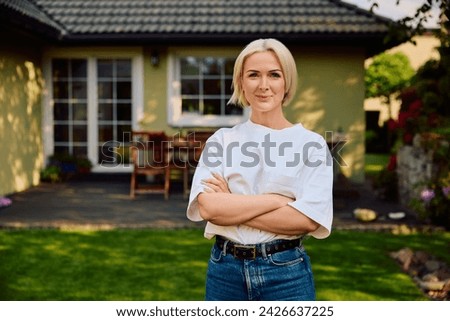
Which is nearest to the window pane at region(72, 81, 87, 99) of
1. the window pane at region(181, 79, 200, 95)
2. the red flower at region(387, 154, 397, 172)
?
the window pane at region(181, 79, 200, 95)

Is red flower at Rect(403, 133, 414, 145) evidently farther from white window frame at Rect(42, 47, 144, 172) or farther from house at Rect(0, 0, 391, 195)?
white window frame at Rect(42, 47, 144, 172)

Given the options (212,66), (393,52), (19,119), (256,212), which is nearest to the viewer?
(256,212)

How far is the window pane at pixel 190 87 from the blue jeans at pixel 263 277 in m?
9.11

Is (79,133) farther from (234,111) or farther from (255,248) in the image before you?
(255,248)

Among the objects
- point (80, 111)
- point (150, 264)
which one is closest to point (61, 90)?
point (80, 111)

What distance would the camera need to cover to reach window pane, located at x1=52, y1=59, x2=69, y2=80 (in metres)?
11.2

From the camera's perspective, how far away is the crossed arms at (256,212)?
1.87 metres

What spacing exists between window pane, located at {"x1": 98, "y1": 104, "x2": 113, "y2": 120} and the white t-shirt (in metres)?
9.43

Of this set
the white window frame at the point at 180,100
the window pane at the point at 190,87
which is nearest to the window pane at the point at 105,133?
the white window frame at the point at 180,100

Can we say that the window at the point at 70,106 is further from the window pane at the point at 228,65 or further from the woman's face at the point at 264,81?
the woman's face at the point at 264,81

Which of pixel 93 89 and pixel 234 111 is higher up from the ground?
pixel 93 89

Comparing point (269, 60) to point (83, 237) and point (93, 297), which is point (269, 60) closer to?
point (93, 297)

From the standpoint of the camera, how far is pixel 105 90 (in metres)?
11.2

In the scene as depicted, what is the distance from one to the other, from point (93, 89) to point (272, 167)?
958 centimetres
